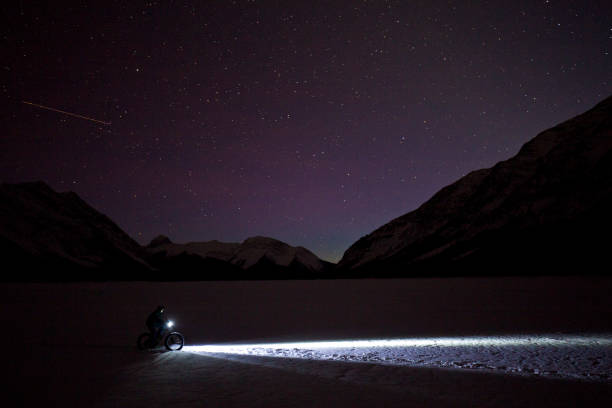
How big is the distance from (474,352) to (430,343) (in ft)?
7.29

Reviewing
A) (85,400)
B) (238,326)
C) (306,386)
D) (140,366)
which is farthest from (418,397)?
(238,326)

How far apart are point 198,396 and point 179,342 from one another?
6.64 meters

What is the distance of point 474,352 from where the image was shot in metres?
14.1

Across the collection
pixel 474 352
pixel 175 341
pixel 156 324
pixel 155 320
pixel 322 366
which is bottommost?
pixel 474 352

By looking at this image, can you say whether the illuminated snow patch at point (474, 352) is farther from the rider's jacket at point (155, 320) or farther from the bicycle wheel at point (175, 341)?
the rider's jacket at point (155, 320)

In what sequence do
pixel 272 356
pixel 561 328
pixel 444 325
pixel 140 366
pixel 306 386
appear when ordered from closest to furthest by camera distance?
1. pixel 306 386
2. pixel 140 366
3. pixel 272 356
4. pixel 561 328
5. pixel 444 325

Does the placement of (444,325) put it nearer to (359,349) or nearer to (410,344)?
(410,344)

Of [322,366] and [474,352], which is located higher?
[322,366]

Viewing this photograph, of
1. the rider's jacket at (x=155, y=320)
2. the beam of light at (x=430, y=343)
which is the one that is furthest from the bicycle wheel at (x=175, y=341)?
the rider's jacket at (x=155, y=320)

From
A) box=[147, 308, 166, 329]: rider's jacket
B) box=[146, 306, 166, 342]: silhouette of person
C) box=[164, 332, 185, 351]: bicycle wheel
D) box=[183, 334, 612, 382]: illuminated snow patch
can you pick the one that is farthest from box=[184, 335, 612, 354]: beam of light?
box=[147, 308, 166, 329]: rider's jacket

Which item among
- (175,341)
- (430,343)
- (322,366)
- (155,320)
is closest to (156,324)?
(155,320)

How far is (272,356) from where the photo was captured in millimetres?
13633

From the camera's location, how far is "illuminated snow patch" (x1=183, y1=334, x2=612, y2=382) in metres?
11.7

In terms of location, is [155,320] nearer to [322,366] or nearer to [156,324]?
[156,324]
